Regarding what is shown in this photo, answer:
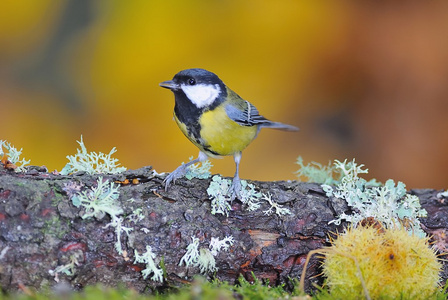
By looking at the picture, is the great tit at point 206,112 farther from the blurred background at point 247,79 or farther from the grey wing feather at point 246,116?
the blurred background at point 247,79

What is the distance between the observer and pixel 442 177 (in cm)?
394

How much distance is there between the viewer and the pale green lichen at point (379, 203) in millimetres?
2129

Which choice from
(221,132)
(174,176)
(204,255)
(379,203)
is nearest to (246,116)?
(221,132)

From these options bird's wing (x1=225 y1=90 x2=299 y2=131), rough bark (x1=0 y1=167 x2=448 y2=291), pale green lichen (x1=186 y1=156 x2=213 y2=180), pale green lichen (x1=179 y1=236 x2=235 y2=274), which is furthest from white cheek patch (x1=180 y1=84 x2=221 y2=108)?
pale green lichen (x1=179 y1=236 x2=235 y2=274)

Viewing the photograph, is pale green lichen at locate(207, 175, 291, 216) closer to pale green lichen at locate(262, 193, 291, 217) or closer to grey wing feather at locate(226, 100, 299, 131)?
pale green lichen at locate(262, 193, 291, 217)

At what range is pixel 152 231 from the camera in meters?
1.91

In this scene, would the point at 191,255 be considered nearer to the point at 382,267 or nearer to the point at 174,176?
the point at 174,176

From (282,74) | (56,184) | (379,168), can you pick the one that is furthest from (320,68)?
(56,184)

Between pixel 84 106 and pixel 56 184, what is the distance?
1.91m

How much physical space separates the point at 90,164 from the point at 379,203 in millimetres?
1405

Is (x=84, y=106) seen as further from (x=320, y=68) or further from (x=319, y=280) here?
(x=319, y=280)

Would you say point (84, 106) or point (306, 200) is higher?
point (84, 106)

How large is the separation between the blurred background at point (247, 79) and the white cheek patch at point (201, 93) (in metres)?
0.98

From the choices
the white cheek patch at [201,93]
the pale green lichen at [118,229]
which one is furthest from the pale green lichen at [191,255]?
the white cheek patch at [201,93]
